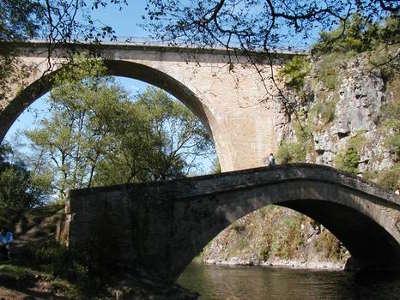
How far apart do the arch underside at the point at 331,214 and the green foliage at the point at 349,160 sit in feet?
13.3

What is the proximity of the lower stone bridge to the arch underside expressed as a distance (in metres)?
0.03

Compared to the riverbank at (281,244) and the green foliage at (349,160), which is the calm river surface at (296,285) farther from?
the green foliage at (349,160)

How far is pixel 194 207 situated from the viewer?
1357cm

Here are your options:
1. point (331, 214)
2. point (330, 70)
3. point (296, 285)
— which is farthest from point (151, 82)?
point (296, 285)

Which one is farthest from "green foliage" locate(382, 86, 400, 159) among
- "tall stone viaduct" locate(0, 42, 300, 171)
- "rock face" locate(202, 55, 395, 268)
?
"tall stone viaduct" locate(0, 42, 300, 171)

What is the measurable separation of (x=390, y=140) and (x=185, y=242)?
1216 cm

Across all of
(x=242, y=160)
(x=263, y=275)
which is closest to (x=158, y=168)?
(x=242, y=160)

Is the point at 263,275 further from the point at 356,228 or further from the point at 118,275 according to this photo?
the point at 118,275

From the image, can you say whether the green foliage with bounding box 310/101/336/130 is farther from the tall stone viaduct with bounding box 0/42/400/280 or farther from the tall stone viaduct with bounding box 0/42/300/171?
the tall stone viaduct with bounding box 0/42/400/280

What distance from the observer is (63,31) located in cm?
861

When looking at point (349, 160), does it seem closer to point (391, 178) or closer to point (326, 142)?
point (326, 142)

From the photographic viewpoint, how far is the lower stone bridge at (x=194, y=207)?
11859mm

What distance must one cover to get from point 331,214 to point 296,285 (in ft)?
12.3

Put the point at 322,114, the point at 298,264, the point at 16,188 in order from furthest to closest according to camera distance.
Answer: the point at 16,188, the point at 322,114, the point at 298,264
